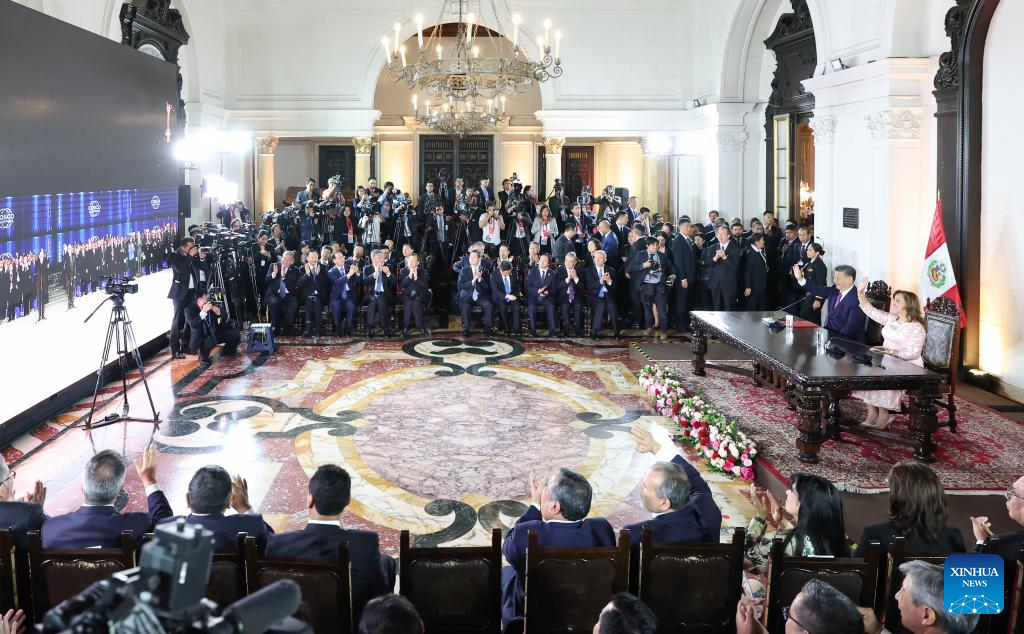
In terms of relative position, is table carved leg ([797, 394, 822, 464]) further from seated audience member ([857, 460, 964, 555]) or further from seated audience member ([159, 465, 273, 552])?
seated audience member ([159, 465, 273, 552])

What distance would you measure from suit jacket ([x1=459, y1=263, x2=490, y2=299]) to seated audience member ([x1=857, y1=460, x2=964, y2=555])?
8.68 m

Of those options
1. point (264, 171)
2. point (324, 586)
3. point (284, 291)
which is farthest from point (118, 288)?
point (264, 171)

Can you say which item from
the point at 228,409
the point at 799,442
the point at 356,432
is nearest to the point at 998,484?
the point at 799,442

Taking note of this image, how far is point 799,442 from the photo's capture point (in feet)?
20.7

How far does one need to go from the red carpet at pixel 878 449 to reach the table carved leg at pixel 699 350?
0.85 m

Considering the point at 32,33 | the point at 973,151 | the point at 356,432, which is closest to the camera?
the point at 32,33

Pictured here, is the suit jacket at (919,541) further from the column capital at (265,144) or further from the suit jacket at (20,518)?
the column capital at (265,144)

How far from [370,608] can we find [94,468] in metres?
1.89

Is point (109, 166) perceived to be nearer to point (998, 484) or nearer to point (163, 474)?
point (163, 474)

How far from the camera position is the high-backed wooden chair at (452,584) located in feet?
10.7

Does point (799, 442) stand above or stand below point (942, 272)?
below

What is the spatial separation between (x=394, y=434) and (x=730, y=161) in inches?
396

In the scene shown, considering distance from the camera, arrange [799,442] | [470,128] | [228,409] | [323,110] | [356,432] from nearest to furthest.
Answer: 1. [799,442]
2. [356,432]
3. [228,409]
4. [470,128]
5. [323,110]

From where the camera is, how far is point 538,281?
11984 mm
